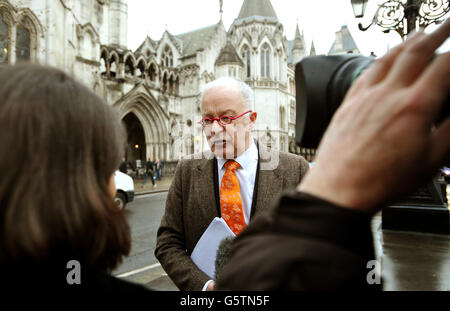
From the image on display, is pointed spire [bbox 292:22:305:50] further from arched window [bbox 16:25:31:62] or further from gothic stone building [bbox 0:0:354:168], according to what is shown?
arched window [bbox 16:25:31:62]

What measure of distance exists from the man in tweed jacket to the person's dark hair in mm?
1042

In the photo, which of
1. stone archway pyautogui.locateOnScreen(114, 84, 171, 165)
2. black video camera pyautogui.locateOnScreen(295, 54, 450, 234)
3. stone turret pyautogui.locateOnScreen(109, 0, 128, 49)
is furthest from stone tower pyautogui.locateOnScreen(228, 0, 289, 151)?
black video camera pyautogui.locateOnScreen(295, 54, 450, 234)

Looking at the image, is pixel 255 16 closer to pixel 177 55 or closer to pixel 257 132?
pixel 177 55

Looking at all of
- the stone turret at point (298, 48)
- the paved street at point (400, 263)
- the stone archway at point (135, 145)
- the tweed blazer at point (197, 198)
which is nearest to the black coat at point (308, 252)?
the tweed blazer at point (197, 198)

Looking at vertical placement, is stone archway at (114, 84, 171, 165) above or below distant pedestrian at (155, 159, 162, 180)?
above

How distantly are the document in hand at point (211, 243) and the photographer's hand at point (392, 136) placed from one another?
114cm

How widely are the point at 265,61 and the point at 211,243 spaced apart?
34.7 m

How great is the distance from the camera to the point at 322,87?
708mm

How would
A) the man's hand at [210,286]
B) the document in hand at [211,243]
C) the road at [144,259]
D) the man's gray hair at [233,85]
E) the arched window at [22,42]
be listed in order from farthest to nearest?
the arched window at [22,42] < the road at [144,259] < the man's gray hair at [233,85] < the document in hand at [211,243] < the man's hand at [210,286]

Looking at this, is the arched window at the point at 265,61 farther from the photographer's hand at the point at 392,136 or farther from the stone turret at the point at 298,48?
the photographer's hand at the point at 392,136

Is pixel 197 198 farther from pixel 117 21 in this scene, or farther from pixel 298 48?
pixel 298 48

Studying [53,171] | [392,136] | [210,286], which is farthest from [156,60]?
[392,136]

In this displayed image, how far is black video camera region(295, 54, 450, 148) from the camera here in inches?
27.7

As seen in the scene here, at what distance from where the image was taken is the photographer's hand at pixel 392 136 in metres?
0.50
